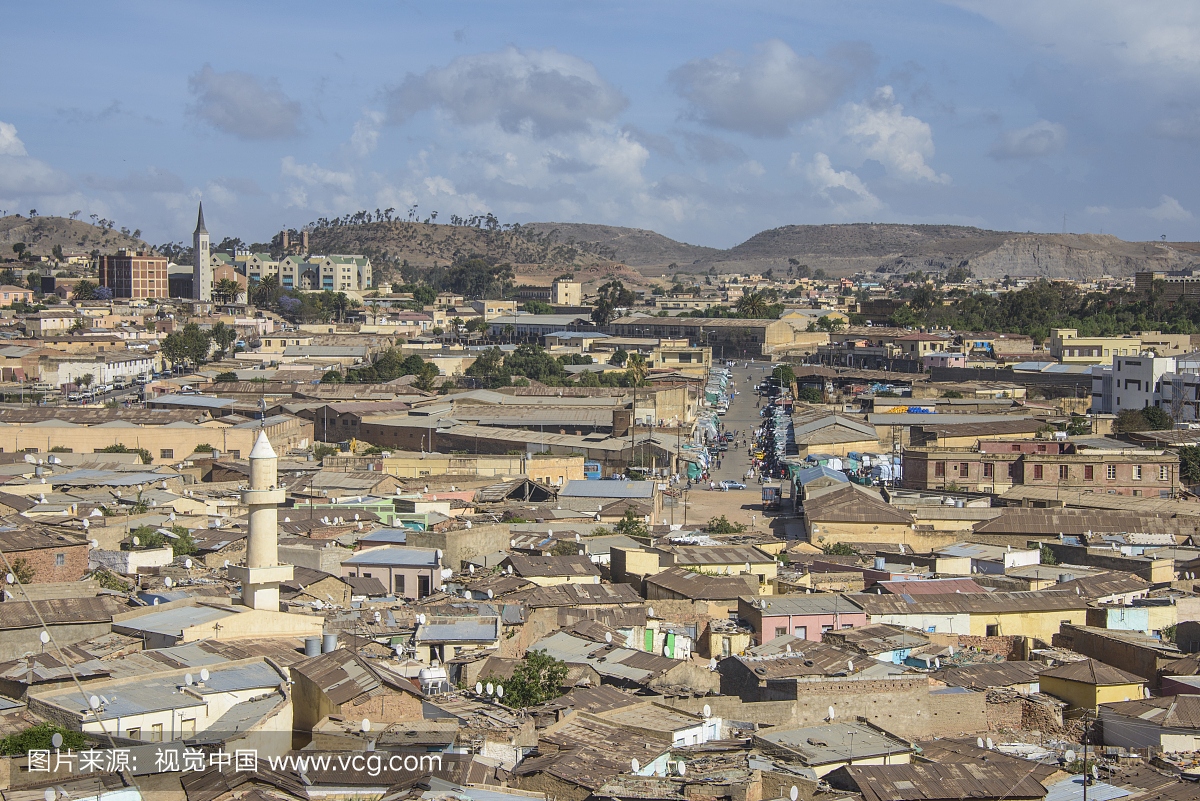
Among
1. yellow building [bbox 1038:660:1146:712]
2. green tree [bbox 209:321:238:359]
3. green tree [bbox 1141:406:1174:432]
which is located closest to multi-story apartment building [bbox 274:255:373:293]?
green tree [bbox 209:321:238:359]

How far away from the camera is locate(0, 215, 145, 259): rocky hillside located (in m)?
120

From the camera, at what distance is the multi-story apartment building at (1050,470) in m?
Answer: 30.0

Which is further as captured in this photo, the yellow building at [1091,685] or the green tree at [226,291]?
the green tree at [226,291]

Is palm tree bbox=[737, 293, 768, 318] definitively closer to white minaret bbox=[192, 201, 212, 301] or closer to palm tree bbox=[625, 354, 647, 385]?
palm tree bbox=[625, 354, 647, 385]

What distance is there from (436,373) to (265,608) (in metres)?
40.4

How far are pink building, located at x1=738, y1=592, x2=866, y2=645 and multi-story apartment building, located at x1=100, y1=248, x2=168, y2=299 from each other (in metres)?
69.7

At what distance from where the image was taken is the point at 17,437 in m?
34.9

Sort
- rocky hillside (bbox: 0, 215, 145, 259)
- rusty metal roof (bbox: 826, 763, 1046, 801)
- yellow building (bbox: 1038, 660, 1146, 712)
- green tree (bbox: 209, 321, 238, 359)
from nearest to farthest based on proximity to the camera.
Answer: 1. rusty metal roof (bbox: 826, 763, 1046, 801)
2. yellow building (bbox: 1038, 660, 1146, 712)
3. green tree (bbox: 209, 321, 238, 359)
4. rocky hillside (bbox: 0, 215, 145, 259)

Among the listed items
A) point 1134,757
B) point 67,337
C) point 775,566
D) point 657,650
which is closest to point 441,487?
point 775,566

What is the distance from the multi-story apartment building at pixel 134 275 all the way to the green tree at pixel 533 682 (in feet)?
237

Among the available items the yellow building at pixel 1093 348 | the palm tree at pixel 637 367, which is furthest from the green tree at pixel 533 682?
the yellow building at pixel 1093 348

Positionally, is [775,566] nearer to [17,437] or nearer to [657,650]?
[657,650]

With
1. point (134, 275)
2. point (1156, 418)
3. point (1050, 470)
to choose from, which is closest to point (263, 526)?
point (1050, 470)

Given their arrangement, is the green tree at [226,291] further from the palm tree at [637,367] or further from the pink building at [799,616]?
the pink building at [799,616]
